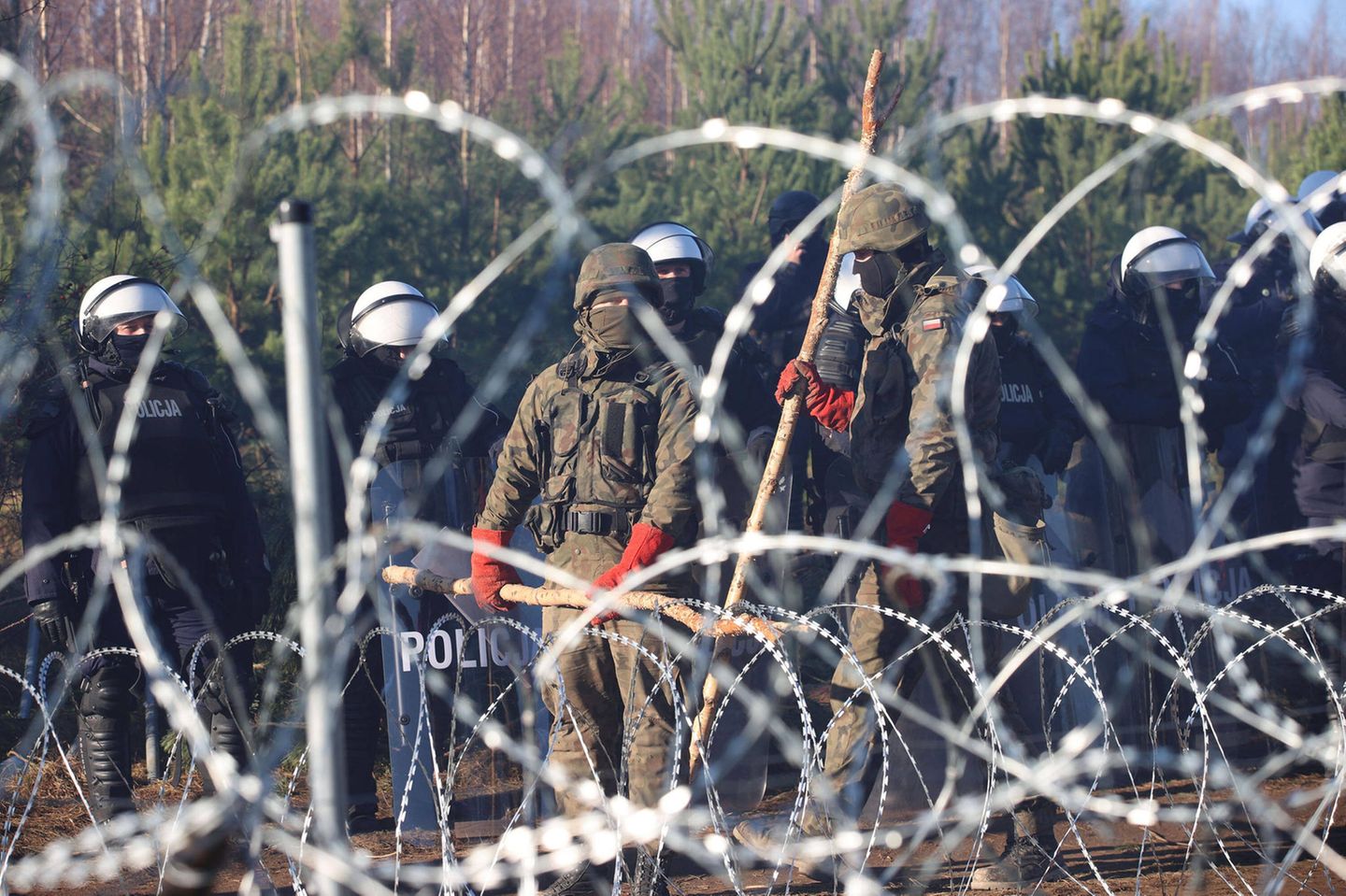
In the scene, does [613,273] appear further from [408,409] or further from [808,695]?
[808,695]

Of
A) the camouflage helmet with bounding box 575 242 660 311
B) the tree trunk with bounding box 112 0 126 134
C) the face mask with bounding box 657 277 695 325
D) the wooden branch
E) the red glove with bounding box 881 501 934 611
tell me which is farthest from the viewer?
the tree trunk with bounding box 112 0 126 134

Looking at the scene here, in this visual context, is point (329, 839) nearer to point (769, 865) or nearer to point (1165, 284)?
point (769, 865)

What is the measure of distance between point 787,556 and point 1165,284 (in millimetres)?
2050

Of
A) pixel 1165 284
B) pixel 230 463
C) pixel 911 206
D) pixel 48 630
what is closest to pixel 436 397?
pixel 230 463

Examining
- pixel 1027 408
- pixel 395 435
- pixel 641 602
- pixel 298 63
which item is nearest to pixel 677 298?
pixel 395 435

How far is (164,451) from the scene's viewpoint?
562 cm

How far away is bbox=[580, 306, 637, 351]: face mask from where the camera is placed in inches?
184

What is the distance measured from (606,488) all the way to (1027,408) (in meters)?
2.40

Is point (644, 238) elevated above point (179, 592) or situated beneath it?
elevated above

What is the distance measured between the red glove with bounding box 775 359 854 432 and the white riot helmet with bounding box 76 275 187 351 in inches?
90.7

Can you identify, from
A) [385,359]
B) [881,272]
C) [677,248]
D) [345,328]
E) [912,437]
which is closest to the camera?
[912,437]

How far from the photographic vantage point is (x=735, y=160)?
13023 mm

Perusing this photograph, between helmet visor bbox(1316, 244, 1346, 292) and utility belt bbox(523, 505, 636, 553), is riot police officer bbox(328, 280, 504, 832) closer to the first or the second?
utility belt bbox(523, 505, 636, 553)

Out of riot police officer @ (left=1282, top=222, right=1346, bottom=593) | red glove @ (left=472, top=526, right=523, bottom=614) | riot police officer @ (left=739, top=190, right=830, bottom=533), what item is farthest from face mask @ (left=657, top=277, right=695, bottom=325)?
riot police officer @ (left=1282, top=222, right=1346, bottom=593)
